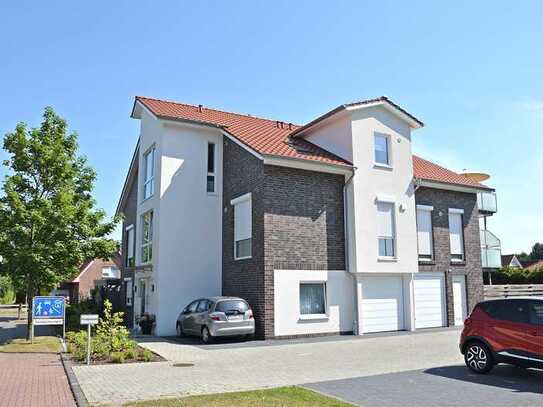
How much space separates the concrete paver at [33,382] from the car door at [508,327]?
7834mm

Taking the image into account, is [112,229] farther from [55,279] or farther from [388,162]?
[388,162]

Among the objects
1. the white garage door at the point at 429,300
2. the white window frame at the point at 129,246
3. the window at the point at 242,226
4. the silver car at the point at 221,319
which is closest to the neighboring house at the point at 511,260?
the white garage door at the point at 429,300

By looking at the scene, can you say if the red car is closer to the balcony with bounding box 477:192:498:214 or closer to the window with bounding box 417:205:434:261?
the window with bounding box 417:205:434:261

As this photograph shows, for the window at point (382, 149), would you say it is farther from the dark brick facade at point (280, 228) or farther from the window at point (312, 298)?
the window at point (312, 298)

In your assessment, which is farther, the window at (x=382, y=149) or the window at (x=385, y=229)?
the window at (x=382, y=149)

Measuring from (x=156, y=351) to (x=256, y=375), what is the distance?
15.4ft

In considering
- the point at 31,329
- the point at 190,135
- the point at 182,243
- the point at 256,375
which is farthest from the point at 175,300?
the point at 256,375

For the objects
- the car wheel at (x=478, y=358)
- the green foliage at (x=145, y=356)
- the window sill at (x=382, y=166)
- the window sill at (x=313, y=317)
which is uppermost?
the window sill at (x=382, y=166)

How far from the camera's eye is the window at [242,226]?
60.2ft

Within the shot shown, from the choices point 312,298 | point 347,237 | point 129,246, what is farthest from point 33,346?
point 347,237

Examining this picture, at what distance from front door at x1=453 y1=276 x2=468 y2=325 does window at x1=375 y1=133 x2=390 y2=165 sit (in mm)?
6135

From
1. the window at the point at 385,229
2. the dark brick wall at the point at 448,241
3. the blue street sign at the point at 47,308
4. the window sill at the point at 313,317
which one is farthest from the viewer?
the dark brick wall at the point at 448,241

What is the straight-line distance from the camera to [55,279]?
1733cm

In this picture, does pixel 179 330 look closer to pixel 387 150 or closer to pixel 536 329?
pixel 387 150
